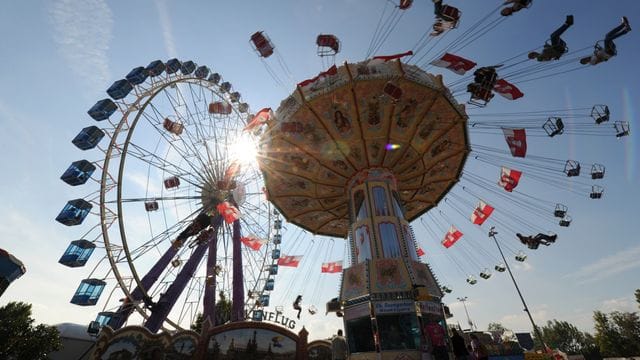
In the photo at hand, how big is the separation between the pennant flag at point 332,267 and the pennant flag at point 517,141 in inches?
576

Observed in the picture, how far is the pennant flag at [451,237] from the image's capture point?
22527 mm

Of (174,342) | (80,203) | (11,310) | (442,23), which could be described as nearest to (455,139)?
(442,23)

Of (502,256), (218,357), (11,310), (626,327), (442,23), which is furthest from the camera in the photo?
(626,327)

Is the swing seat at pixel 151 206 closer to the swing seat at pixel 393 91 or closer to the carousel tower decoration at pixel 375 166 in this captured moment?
the carousel tower decoration at pixel 375 166

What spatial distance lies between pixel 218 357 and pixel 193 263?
32.4 ft

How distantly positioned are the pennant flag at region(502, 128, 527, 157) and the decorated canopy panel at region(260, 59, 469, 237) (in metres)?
2.92

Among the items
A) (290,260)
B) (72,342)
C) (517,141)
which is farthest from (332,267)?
(72,342)

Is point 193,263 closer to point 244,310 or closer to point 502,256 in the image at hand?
point 244,310

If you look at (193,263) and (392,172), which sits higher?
(392,172)

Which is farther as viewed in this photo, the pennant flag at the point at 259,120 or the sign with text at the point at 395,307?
the pennant flag at the point at 259,120

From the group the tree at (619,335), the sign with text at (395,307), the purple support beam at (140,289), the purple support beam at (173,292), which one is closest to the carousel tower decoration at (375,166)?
the sign with text at (395,307)

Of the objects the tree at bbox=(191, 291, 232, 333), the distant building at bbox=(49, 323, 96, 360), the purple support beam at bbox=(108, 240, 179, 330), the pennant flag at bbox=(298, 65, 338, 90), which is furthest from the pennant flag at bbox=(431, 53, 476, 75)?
the distant building at bbox=(49, 323, 96, 360)

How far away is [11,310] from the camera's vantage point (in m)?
26.4

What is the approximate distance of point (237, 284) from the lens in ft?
86.3
